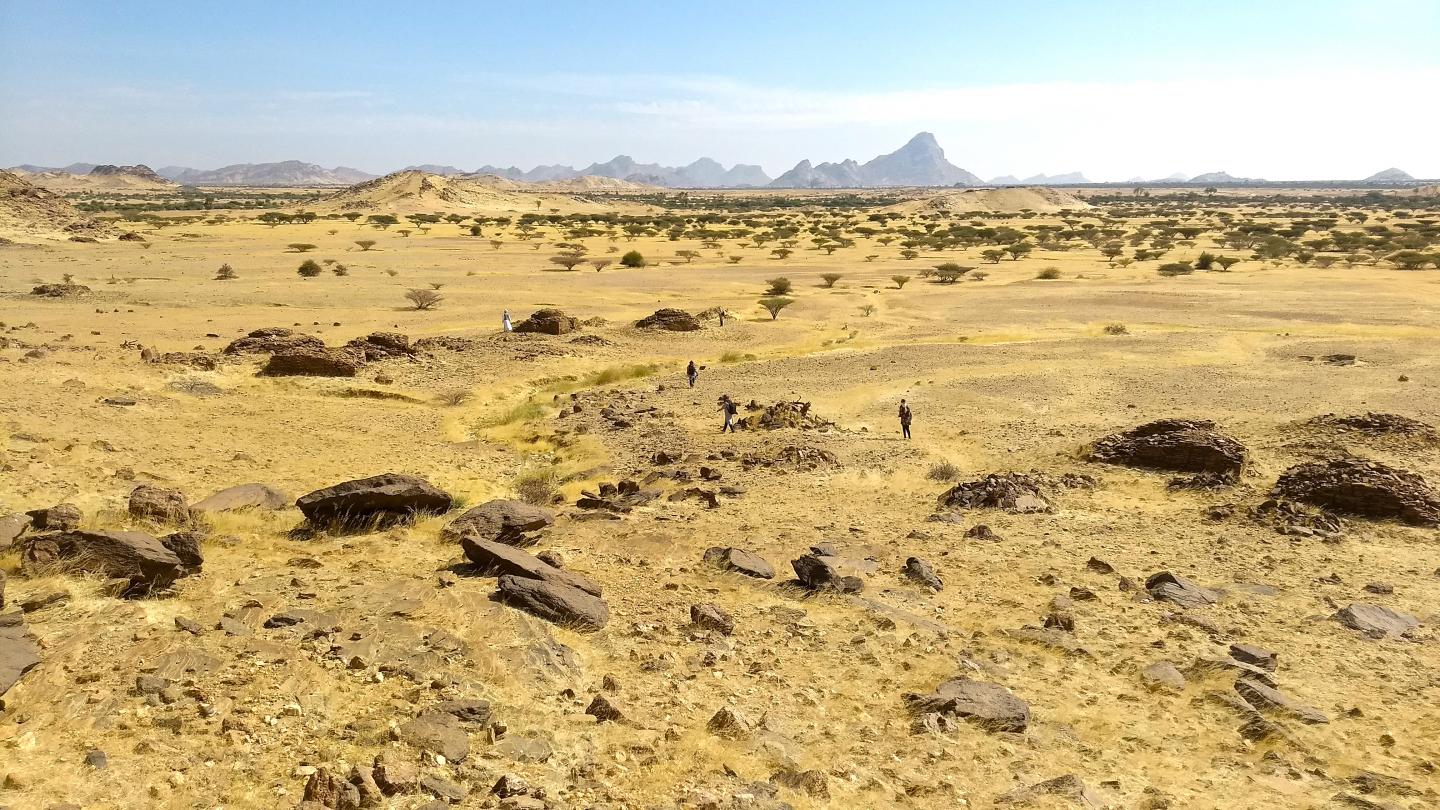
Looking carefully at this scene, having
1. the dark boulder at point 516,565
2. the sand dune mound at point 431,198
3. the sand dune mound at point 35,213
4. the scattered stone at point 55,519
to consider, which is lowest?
the dark boulder at point 516,565

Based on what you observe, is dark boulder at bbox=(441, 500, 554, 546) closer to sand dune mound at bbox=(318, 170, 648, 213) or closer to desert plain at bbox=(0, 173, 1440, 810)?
desert plain at bbox=(0, 173, 1440, 810)

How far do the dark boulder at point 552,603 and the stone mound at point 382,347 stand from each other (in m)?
19.7

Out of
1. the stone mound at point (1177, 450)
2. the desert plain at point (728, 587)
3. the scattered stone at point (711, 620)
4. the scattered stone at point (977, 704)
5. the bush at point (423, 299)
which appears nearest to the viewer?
the desert plain at point (728, 587)

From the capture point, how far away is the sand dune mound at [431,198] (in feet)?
410

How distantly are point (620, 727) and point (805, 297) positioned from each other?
133 feet

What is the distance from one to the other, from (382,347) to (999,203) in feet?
455

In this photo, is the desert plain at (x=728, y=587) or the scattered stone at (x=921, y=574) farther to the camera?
the scattered stone at (x=921, y=574)

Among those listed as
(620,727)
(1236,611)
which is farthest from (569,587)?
(1236,611)

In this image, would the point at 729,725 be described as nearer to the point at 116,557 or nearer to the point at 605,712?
the point at 605,712

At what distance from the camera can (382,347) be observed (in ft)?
92.3

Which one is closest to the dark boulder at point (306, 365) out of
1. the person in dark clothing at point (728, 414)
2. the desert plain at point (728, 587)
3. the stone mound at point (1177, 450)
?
the desert plain at point (728, 587)

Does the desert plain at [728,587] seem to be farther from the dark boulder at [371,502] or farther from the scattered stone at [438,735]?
the dark boulder at [371,502]

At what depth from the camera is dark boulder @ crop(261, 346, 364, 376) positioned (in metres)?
24.8

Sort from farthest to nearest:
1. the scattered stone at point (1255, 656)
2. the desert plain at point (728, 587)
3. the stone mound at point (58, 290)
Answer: the stone mound at point (58, 290) < the scattered stone at point (1255, 656) < the desert plain at point (728, 587)
